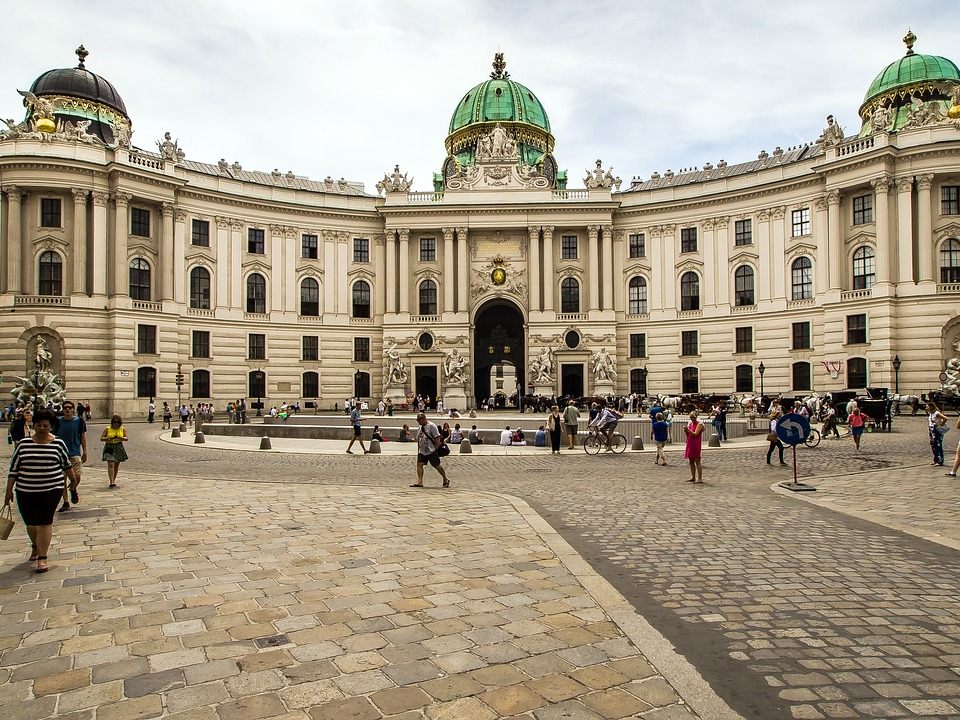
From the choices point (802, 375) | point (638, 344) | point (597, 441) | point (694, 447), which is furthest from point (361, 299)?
point (694, 447)

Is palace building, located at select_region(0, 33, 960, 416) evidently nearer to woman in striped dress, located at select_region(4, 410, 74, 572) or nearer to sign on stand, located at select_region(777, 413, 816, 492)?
sign on stand, located at select_region(777, 413, 816, 492)

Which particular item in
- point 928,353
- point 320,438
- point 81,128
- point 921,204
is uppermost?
point 81,128

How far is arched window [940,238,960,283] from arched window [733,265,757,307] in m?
12.3

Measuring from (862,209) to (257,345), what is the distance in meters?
45.1

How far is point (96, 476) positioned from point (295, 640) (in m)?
14.2

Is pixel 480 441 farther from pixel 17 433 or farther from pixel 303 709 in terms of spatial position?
pixel 303 709

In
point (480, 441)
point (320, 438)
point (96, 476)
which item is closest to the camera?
point (96, 476)

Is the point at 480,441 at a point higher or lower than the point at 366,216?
lower

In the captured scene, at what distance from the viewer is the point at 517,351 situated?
58438 mm

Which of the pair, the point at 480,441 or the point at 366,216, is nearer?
Answer: the point at 480,441

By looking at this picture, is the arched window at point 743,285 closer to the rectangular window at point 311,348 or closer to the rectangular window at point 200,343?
the rectangular window at point 311,348

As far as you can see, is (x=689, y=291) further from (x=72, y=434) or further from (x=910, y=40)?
(x=72, y=434)

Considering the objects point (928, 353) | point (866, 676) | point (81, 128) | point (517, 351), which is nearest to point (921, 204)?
point (928, 353)

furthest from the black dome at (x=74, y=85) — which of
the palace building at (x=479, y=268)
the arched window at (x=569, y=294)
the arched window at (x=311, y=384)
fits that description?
the arched window at (x=569, y=294)
